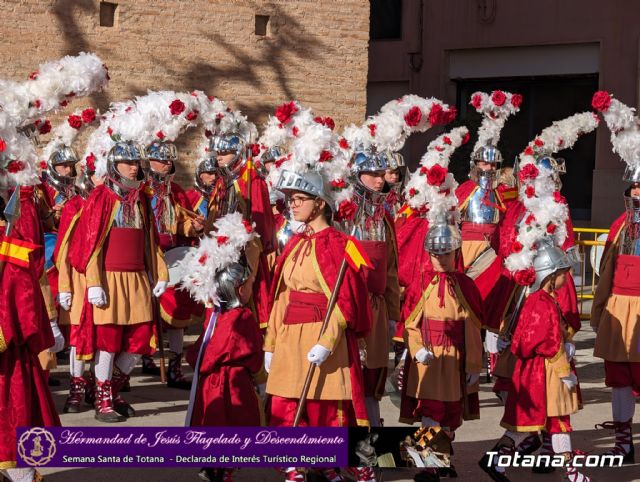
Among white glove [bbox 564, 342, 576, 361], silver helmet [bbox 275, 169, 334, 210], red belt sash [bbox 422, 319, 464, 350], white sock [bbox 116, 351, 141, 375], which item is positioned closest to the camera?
silver helmet [bbox 275, 169, 334, 210]

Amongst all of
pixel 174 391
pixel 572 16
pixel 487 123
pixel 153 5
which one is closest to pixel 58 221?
pixel 174 391

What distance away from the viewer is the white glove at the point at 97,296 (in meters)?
8.60

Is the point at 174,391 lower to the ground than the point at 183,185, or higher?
lower

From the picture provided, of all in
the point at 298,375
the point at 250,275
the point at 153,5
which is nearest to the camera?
the point at 298,375

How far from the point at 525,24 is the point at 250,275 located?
17.3 m

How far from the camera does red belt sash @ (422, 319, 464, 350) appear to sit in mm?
7469

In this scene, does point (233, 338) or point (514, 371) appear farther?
point (514, 371)

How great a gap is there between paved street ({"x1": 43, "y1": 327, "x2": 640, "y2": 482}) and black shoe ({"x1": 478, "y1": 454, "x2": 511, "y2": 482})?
0.62ft

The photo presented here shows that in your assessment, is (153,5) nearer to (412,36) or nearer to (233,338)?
(233,338)

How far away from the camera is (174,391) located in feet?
32.7

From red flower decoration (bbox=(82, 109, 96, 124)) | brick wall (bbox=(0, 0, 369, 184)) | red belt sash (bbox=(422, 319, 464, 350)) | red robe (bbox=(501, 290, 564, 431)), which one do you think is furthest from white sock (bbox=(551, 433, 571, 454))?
brick wall (bbox=(0, 0, 369, 184))

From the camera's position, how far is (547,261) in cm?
742

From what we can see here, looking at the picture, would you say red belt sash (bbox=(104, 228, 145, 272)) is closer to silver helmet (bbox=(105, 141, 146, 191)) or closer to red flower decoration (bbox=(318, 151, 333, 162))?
silver helmet (bbox=(105, 141, 146, 191))

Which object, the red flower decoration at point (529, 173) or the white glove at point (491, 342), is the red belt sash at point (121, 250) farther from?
the white glove at point (491, 342)
